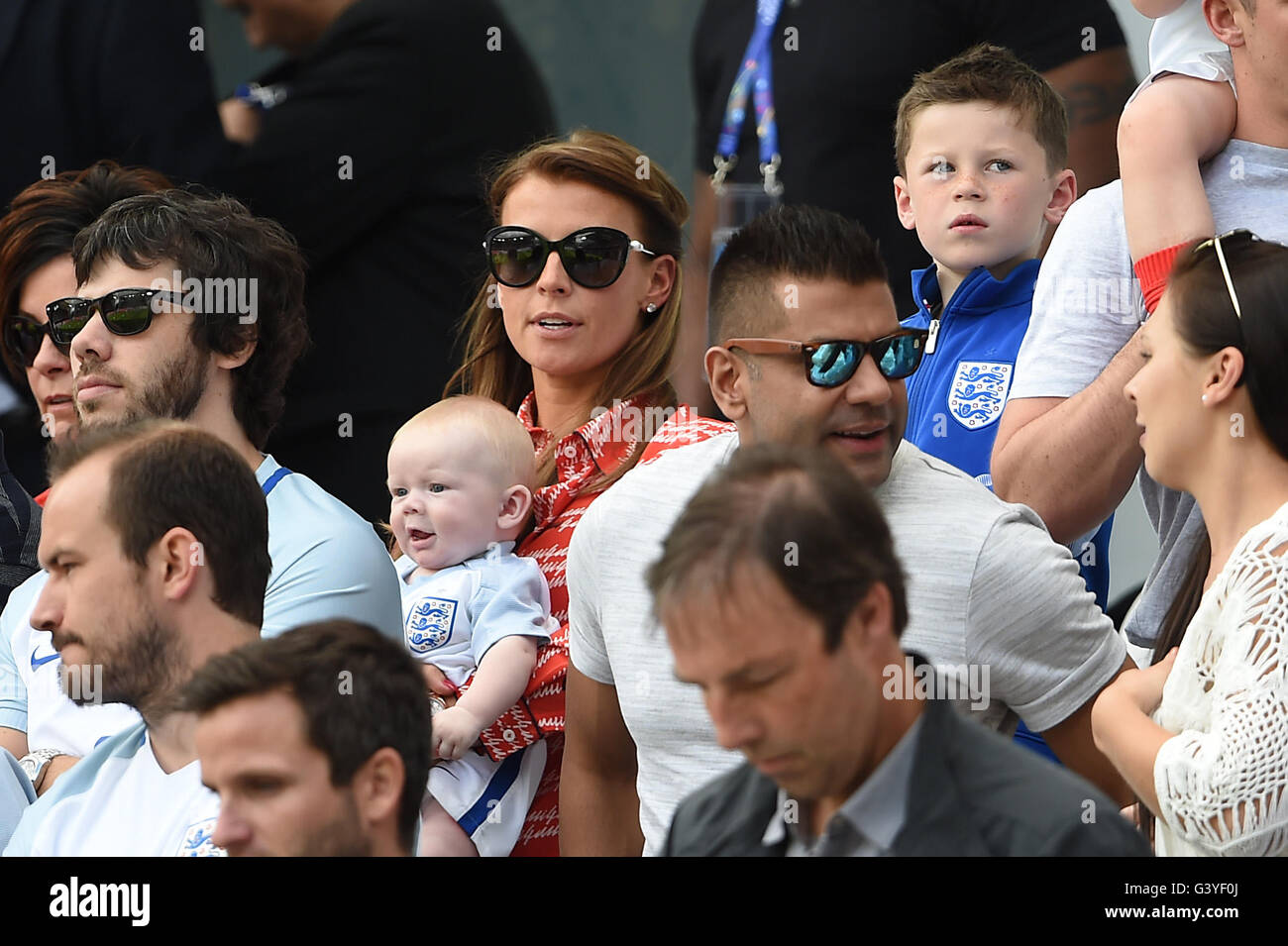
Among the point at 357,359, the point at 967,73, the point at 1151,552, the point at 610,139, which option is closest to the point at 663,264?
the point at 610,139

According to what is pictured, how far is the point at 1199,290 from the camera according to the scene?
2375 mm

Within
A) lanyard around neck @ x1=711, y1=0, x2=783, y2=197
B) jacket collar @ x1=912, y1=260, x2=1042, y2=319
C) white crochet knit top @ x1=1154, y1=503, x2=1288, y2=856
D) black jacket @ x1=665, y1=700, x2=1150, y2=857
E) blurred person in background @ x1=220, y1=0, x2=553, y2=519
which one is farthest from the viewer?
blurred person in background @ x1=220, y1=0, x2=553, y2=519

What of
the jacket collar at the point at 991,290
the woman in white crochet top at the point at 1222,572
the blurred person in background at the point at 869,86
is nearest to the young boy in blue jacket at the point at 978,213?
the jacket collar at the point at 991,290

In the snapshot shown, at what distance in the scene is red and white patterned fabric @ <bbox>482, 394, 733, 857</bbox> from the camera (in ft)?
10.5

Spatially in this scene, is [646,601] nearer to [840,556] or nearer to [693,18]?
[840,556]

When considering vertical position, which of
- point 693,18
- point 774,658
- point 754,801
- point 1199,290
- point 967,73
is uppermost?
point 693,18

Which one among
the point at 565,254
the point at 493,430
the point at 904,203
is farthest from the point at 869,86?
the point at 493,430

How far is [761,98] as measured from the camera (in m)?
3.83

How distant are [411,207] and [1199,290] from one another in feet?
7.34

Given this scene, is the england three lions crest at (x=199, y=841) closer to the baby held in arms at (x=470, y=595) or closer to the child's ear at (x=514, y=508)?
the baby held in arms at (x=470, y=595)

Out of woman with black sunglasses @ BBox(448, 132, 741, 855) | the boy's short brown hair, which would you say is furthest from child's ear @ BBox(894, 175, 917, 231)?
woman with black sunglasses @ BBox(448, 132, 741, 855)

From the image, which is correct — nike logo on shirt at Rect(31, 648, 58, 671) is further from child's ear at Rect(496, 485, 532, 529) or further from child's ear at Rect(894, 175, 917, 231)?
child's ear at Rect(894, 175, 917, 231)

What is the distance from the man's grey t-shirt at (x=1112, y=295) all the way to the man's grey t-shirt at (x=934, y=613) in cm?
30

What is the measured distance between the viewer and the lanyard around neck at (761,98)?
12.5ft
